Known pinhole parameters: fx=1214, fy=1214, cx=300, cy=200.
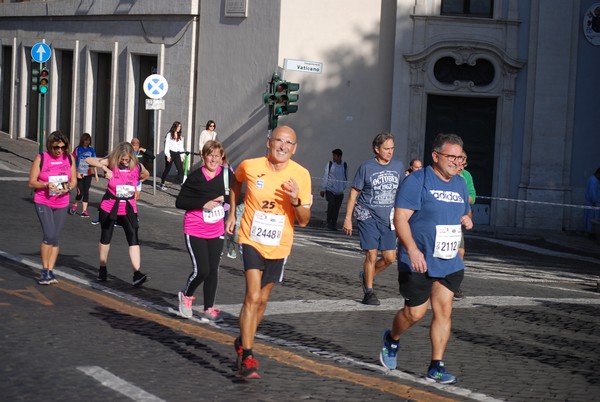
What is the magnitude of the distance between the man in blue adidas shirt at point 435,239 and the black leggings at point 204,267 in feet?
9.25

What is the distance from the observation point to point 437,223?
8.38 meters

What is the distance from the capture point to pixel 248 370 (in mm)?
8211

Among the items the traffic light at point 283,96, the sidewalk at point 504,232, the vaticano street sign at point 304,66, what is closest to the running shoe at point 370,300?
the sidewalk at point 504,232

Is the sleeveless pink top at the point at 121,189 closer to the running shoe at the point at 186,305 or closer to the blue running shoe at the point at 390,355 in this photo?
the running shoe at the point at 186,305

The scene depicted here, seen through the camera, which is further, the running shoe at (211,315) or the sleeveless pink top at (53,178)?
the sleeveless pink top at (53,178)

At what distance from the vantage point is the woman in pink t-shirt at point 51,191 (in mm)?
12602

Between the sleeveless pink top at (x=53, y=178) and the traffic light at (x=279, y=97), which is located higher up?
the traffic light at (x=279, y=97)

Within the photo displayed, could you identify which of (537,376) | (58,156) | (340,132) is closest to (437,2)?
(340,132)

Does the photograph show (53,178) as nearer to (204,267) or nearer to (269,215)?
(204,267)

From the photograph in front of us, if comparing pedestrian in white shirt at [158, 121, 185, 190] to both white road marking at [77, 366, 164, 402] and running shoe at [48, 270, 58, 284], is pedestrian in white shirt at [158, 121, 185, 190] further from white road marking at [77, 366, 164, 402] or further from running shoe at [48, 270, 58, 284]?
white road marking at [77, 366, 164, 402]

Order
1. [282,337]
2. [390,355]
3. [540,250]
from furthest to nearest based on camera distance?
[540,250] → [282,337] → [390,355]

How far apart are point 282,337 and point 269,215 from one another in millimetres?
1903

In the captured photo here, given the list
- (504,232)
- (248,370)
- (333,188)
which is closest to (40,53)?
(333,188)

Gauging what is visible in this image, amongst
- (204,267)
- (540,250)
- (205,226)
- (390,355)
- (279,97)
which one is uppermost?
(279,97)
